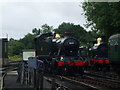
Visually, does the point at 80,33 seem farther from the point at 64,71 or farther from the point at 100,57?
the point at 64,71

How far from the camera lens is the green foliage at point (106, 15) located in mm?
23594

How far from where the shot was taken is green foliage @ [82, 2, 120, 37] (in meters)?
23.6

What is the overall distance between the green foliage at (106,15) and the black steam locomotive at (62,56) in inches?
291

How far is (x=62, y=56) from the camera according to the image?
1656cm

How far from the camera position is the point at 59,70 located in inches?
667

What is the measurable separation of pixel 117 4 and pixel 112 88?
13.2 m

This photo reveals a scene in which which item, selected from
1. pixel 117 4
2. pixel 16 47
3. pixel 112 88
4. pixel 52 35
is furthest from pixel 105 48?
pixel 16 47

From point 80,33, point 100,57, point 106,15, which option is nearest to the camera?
point 100,57

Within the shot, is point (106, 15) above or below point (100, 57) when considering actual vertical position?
above

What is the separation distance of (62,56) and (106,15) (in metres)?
10.9

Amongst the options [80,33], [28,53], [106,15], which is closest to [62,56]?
[28,53]

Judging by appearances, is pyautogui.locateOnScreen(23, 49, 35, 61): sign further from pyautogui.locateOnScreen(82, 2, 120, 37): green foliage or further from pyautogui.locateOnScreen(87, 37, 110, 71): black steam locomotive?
pyautogui.locateOnScreen(82, 2, 120, 37): green foliage

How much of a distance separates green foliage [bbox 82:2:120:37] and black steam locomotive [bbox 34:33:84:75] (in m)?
7.39

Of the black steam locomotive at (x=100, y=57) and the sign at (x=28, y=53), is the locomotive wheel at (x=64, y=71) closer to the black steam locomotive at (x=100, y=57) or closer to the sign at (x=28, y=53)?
the black steam locomotive at (x=100, y=57)
